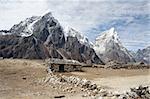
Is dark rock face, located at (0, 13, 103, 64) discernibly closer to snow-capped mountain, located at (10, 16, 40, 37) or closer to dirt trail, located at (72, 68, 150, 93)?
snow-capped mountain, located at (10, 16, 40, 37)

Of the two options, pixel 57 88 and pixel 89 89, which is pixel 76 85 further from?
pixel 89 89

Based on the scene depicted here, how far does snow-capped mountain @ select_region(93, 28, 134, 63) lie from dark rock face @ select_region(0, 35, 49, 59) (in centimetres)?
7342

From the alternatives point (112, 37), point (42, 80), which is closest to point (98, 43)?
point (112, 37)

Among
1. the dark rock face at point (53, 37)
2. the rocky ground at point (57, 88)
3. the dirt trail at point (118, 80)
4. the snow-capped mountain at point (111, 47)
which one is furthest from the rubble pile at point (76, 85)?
the snow-capped mountain at point (111, 47)

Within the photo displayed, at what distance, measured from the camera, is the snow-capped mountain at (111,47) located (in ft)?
518

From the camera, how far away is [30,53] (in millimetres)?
81750

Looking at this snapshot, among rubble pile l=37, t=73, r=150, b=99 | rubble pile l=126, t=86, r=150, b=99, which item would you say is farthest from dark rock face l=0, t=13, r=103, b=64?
rubble pile l=126, t=86, r=150, b=99

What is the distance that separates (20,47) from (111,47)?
87.8 m

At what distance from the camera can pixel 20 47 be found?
268 ft

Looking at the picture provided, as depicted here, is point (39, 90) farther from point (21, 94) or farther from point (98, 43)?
point (98, 43)

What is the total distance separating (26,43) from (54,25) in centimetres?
3361

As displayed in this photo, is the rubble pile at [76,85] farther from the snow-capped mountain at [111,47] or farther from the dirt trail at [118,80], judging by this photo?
the snow-capped mountain at [111,47]

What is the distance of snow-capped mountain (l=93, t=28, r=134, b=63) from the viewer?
158 m

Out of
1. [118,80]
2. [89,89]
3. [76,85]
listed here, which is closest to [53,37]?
[118,80]
